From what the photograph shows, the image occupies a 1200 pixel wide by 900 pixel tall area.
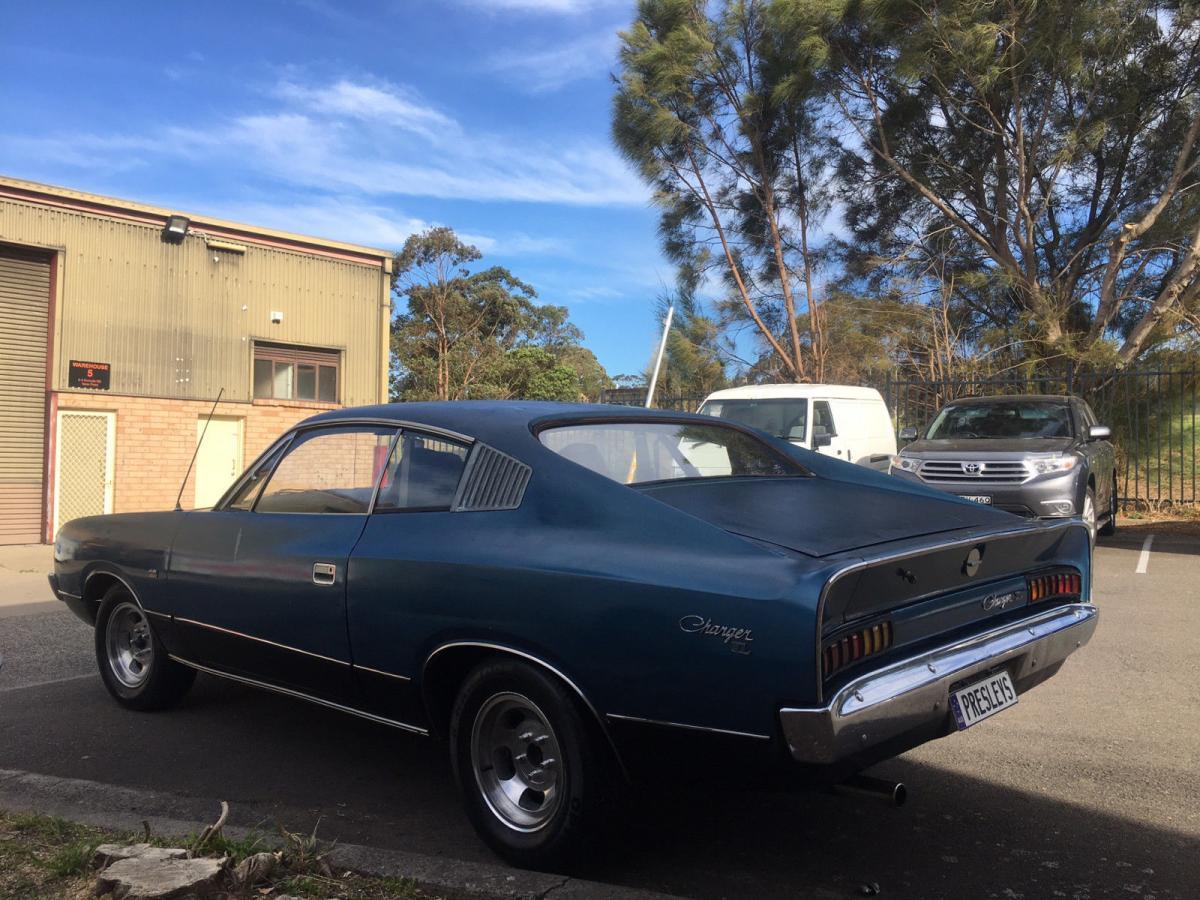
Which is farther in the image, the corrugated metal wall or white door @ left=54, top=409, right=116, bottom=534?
white door @ left=54, top=409, right=116, bottom=534

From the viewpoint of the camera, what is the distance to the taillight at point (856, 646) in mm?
2598

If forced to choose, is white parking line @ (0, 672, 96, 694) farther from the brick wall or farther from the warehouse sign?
the warehouse sign

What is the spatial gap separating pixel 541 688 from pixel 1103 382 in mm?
14976

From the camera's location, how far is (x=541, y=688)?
9.57 ft

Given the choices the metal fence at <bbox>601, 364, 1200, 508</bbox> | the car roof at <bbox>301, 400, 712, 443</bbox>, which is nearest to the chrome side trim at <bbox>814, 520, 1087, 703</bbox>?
the car roof at <bbox>301, 400, 712, 443</bbox>

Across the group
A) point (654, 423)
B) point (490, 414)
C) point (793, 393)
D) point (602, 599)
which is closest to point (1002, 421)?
point (793, 393)

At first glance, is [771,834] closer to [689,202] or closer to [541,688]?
[541,688]

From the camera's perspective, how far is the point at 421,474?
3.61 m

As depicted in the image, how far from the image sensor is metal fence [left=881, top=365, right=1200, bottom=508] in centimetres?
1532

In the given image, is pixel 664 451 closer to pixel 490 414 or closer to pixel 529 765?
pixel 490 414

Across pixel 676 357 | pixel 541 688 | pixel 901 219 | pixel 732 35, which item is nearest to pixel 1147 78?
pixel 901 219

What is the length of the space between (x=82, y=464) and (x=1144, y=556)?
15.4 m

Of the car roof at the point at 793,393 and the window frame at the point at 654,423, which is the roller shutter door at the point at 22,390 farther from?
the window frame at the point at 654,423

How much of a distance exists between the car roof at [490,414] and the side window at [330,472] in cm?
8
